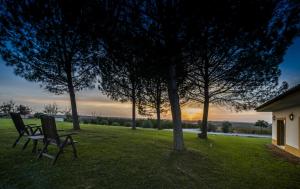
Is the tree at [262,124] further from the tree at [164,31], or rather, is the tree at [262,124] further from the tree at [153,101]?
the tree at [164,31]

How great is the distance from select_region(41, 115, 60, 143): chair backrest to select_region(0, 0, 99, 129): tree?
189 inches

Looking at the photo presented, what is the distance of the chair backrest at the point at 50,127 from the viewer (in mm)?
4434

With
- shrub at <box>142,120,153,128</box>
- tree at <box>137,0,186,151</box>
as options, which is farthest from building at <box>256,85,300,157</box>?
shrub at <box>142,120,153,128</box>

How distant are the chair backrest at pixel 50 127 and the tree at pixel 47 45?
15.7 feet

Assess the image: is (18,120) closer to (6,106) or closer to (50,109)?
(50,109)

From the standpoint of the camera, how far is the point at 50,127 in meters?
4.51

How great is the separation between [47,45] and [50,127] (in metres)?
7.57

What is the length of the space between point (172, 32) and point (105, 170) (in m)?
4.08

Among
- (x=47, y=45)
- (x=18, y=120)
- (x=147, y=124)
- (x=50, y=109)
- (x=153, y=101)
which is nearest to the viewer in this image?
(x=18, y=120)

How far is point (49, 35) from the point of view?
33.7ft

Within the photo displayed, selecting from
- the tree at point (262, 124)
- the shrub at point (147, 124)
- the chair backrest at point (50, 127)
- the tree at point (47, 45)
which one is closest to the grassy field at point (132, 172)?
the chair backrest at point (50, 127)

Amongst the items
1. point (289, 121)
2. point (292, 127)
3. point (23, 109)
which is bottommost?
point (292, 127)

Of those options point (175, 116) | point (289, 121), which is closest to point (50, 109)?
point (175, 116)

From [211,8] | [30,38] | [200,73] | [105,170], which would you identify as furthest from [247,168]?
[30,38]
